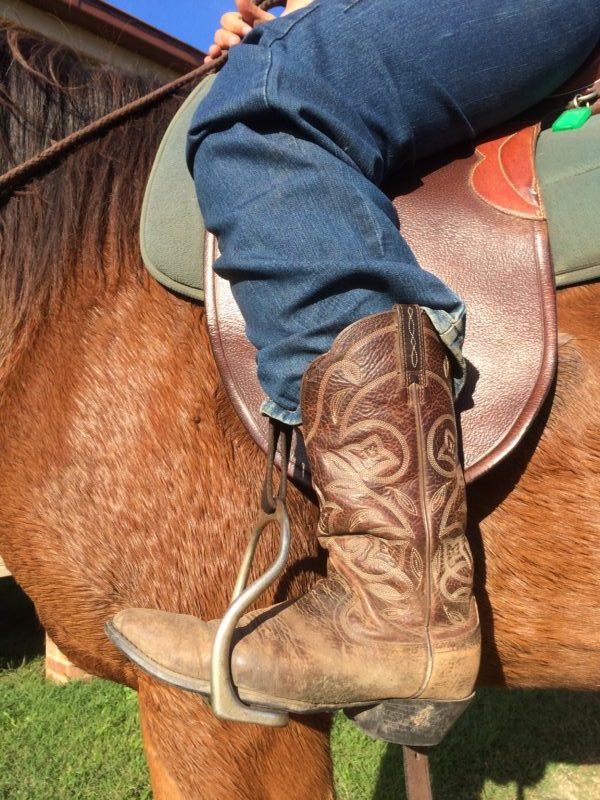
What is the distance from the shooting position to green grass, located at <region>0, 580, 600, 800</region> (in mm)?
2588

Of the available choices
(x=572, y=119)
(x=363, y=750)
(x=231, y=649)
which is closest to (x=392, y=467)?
(x=231, y=649)

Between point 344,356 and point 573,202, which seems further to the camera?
point 573,202

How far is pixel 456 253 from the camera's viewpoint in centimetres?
122

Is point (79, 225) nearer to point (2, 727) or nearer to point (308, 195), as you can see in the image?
point (308, 195)

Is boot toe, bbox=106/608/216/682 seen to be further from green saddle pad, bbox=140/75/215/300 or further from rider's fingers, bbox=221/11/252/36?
rider's fingers, bbox=221/11/252/36

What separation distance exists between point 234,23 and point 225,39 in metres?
0.04

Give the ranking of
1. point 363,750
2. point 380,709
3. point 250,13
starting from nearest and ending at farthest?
point 380,709 < point 250,13 < point 363,750

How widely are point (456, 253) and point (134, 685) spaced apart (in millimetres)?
1154

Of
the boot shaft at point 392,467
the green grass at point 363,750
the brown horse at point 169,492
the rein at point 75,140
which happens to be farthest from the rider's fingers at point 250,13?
the green grass at point 363,750

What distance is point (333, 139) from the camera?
109cm

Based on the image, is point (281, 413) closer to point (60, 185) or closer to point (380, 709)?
point (380, 709)

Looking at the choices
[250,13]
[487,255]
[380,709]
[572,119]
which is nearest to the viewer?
[380,709]

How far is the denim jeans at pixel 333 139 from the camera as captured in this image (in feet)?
3.39

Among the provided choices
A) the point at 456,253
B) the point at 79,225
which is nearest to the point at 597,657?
the point at 456,253
